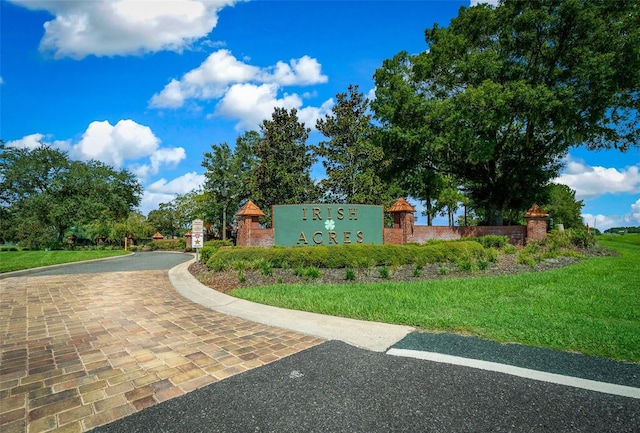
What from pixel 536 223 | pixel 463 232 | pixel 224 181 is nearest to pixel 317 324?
pixel 536 223

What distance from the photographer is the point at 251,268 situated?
1062 cm

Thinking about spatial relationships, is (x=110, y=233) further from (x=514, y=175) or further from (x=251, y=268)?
(x=514, y=175)

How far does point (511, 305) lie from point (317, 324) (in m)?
3.78

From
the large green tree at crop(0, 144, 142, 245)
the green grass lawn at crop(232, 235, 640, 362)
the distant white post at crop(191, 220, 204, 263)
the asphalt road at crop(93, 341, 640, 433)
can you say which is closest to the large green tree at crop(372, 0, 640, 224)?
the green grass lawn at crop(232, 235, 640, 362)

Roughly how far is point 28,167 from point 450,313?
160 ft

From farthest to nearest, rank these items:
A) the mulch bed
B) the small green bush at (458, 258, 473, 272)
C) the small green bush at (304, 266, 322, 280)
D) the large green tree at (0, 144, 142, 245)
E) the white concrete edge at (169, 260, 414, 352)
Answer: the large green tree at (0, 144, 142, 245) → the small green bush at (458, 258, 473, 272) → the small green bush at (304, 266, 322, 280) → the mulch bed → the white concrete edge at (169, 260, 414, 352)

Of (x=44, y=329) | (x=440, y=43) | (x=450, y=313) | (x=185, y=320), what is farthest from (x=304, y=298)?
(x=440, y=43)

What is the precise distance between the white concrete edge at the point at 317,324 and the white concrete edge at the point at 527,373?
482 mm

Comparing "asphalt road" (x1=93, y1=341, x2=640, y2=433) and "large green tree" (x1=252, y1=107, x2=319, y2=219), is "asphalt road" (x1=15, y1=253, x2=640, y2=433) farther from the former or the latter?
"large green tree" (x1=252, y1=107, x2=319, y2=219)

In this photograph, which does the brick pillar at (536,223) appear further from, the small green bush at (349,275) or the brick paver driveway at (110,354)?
the brick paver driveway at (110,354)

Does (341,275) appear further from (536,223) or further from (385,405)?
(536,223)

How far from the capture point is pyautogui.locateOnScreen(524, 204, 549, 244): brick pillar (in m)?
18.2

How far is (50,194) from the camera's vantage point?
36844mm

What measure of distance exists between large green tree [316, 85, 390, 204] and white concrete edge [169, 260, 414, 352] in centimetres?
2019
